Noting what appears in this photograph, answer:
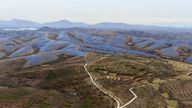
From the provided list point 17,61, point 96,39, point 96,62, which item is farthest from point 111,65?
point 96,39

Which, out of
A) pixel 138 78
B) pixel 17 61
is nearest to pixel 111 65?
pixel 138 78

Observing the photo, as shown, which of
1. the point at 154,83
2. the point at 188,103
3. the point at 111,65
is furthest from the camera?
the point at 111,65

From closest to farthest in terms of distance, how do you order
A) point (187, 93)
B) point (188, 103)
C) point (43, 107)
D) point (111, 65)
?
point (43, 107), point (188, 103), point (187, 93), point (111, 65)

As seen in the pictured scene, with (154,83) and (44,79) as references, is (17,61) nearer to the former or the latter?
(44,79)

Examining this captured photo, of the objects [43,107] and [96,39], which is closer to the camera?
[43,107]

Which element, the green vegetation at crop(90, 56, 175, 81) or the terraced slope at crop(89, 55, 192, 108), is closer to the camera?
the terraced slope at crop(89, 55, 192, 108)

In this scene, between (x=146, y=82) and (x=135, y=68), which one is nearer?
(x=146, y=82)

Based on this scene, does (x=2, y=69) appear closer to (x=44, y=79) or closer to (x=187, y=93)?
(x=44, y=79)

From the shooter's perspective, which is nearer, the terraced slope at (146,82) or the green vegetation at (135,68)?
the terraced slope at (146,82)

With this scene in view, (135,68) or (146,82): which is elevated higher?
(135,68)
